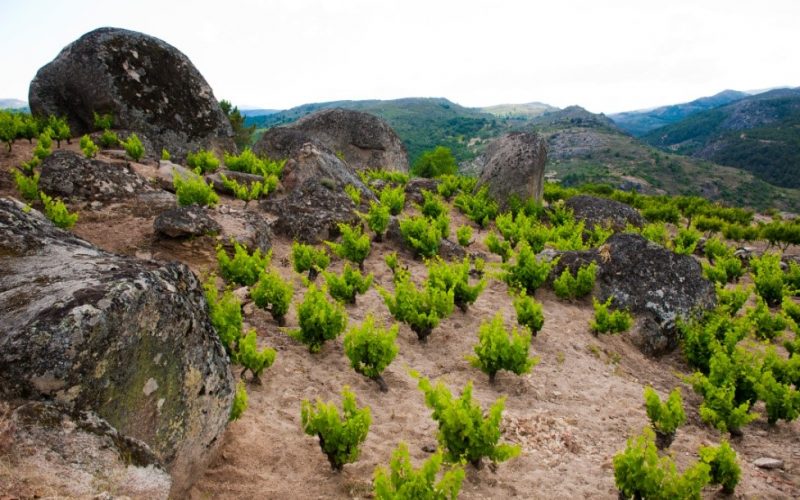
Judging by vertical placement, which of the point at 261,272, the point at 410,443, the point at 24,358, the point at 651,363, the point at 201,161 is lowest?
the point at 651,363

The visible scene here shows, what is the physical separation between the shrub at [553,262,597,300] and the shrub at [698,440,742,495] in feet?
17.0

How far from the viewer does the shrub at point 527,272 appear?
31.4 feet

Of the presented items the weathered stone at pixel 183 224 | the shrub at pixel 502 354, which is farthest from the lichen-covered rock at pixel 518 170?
the shrub at pixel 502 354

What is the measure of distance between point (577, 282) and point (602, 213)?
8.95m

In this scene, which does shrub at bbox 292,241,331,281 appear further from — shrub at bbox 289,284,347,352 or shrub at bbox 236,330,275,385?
shrub at bbox 236,330,275,385

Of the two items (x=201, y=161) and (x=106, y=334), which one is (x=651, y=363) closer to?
(x=106, y=334)

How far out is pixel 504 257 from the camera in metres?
11.1

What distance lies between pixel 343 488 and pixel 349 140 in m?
22.4

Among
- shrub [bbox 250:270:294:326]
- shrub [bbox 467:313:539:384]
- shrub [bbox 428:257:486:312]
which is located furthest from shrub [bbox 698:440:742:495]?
shrub [bbox 250:270:294:326]

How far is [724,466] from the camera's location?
4.55 metres

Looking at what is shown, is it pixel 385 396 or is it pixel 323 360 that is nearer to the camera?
pixel 385 396

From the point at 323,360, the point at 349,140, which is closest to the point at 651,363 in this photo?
the point at 323,360

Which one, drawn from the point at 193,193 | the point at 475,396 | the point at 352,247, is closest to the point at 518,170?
the point at 352,247

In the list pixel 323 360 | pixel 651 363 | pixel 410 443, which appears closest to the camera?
pixel 410 443
